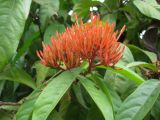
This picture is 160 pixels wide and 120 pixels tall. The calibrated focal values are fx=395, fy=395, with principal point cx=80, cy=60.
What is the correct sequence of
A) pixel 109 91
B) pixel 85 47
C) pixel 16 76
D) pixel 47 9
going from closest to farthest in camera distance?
pixel 85 47
pixel 109 91
pixel 16 76
pixel 47 9

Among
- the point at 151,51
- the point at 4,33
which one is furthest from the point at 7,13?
the point at 151,51

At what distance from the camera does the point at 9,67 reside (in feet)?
3.43

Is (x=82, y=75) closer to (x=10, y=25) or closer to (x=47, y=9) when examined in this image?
(x=10, y=25)

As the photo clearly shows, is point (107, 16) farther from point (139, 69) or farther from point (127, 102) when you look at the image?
point (127, 102)

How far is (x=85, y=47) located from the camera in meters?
0.79

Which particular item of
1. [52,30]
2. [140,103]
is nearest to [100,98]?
[140,103]

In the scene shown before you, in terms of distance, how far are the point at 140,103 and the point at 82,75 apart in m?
0.15

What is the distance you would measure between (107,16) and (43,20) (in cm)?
23

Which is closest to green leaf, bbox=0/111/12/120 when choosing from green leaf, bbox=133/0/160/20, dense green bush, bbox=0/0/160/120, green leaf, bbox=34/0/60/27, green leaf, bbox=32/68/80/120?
dense green bush, bbox=0/0/160/120

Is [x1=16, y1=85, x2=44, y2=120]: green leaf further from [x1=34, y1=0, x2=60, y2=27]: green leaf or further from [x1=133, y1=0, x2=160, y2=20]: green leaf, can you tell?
[x1=133, y1=0, x2=160, y2=20]: green leaf

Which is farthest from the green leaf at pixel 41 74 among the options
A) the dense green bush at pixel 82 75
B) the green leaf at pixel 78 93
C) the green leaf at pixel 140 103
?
the green leaf at pixel 140 103

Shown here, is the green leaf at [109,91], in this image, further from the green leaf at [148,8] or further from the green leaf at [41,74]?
the green leaf at [148,8]

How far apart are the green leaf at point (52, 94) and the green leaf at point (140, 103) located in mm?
123

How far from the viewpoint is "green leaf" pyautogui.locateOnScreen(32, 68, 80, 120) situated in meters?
0.77
